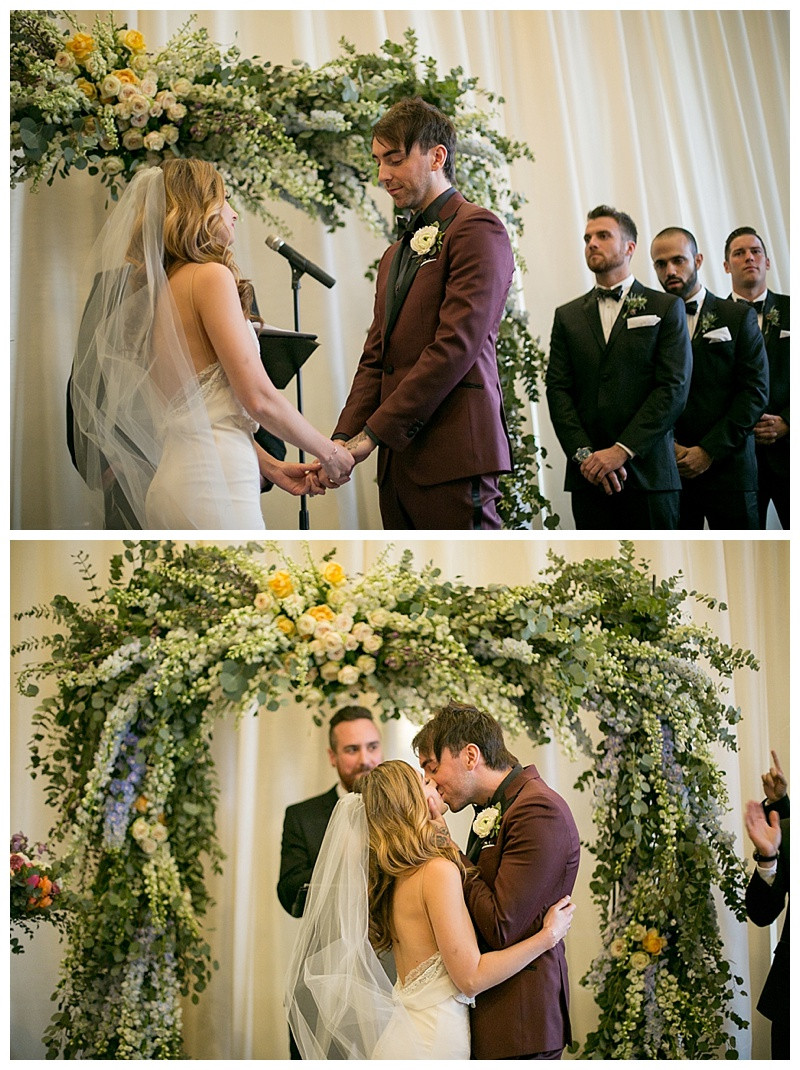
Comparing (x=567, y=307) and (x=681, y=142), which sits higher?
(x=681, y=142)

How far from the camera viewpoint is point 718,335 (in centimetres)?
372

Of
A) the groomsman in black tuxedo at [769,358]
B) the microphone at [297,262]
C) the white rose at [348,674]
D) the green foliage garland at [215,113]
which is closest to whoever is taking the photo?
the white rose at [348,674]

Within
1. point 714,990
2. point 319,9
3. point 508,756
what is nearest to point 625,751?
point 508,756

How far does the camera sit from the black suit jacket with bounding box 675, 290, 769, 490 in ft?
12.2

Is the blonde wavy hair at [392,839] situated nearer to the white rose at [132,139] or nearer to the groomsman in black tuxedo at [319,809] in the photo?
the groomsman in black tuxedo at [319,809]

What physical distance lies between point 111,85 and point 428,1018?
111 inches

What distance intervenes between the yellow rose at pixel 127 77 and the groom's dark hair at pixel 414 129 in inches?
32.1

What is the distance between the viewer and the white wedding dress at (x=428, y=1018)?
9.30 feet

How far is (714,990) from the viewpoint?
313cm

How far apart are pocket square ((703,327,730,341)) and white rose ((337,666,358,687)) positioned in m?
1.72

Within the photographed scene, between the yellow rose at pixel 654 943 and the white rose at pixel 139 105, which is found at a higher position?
the white rose at pixel 139 105

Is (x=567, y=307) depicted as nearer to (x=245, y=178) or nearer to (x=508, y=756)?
(x=245, y=178)

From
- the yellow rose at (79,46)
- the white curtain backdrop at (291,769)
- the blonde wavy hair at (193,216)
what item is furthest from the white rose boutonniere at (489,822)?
the yellow rose at (79,46)

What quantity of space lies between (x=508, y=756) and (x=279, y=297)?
2.12 m
